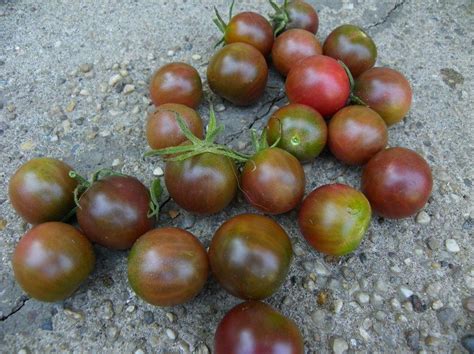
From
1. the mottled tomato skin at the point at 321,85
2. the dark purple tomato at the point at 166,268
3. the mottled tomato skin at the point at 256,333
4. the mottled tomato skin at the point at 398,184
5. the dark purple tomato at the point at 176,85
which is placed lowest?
the mottled tomato skin at the point at 256,333

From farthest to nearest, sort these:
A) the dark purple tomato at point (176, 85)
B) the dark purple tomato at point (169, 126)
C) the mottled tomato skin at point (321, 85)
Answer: the dark purple tomato at point (176, 85), the mottled tomato skin at point (321, 85), the dark purple tomato at point (169, 126)

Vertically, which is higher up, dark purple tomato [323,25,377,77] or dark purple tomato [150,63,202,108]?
dark purple tomato [323,25,377,77]

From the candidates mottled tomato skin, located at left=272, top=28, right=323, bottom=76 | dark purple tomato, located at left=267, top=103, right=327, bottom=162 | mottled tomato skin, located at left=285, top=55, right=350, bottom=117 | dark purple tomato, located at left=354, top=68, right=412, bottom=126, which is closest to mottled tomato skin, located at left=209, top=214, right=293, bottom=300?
dark purple tomato, located at left=267, top=103, right=327, bottom=162

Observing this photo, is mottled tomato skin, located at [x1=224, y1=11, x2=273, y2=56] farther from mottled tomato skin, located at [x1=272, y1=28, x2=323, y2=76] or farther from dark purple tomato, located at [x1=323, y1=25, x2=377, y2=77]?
dark purple tomato, located at [x1=323, y1=25, x2=377, y2=77]

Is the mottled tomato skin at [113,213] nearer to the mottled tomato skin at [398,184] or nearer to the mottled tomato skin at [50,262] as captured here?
the mottled tomato skin at [50,262]

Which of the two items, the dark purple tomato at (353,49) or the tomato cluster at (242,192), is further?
the dark purple tomato at (353,49)

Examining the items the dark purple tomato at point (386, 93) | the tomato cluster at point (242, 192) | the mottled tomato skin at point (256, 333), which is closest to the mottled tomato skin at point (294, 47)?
the tomato cluster at point (242, 192)

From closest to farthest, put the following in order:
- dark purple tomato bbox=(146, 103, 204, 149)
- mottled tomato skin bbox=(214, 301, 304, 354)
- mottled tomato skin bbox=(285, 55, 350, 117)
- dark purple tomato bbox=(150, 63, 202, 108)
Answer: mottled tomato skin bbox=(214, 301, 304, 354) → dark purple tomato bbox=(146, 103, 204, 149) → mottled tomato skin bbox=(285, 55, 350, 117) → dark purple tomato bbox=(150, 63, 202, 108)
